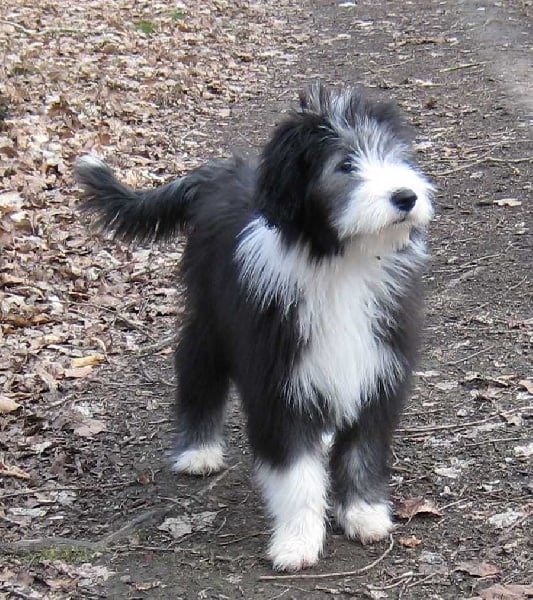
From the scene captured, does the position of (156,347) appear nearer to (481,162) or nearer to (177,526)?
(177,526)

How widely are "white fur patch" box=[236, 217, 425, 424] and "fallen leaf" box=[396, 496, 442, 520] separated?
550mm

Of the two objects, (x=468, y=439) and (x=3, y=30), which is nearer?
(x=468, y=439)

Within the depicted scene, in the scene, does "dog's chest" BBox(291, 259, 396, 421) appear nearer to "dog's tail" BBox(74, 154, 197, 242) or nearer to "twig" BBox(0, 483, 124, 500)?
"dog's tail" BBox(74, 154, 197, 242)

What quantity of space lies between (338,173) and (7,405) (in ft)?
7.89

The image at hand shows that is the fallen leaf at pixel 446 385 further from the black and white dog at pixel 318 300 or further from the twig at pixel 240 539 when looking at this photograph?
the twig at pixel 240 539

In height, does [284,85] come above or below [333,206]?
below

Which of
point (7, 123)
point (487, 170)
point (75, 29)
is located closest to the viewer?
point (487, 170)

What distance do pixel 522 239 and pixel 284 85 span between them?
16.8ft

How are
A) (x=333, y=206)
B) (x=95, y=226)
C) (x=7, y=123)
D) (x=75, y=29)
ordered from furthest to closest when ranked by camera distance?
(x=75, y=29)
(x=7, y=123)
(x=95, y=226)
(x=333, y=206)

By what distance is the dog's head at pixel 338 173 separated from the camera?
2998 mm

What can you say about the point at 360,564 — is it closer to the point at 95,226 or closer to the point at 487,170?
the point at 95,226

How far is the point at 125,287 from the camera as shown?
6102 mm

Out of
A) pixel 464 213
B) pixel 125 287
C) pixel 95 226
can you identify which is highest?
pixel 95 226

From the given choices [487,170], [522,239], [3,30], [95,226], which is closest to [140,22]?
[3,30]
